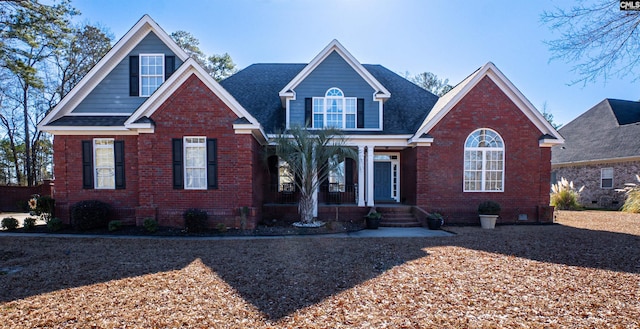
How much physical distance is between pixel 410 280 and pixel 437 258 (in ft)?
6.32

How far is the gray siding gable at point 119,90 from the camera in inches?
478

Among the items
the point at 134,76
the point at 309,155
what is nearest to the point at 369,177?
the point at 309,155

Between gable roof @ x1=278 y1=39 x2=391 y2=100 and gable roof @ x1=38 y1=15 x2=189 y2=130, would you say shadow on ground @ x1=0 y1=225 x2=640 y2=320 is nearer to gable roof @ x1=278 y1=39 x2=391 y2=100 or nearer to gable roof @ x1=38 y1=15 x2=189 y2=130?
gable roof @ x1=38 y1=15 x2=189 y2=130

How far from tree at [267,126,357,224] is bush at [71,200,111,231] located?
657 cm

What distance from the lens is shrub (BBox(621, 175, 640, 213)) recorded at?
53.1 ft

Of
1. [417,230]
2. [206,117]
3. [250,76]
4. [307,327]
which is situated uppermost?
[250,76]

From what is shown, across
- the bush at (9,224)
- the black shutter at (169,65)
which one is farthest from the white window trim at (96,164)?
the black shutter at (169,65)

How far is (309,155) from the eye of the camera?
11016mm

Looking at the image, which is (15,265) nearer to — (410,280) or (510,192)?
(410,280)

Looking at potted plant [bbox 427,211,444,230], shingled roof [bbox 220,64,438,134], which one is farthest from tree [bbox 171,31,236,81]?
potted plant [bbox 427,211,444,230]

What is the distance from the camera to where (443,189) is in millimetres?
12641

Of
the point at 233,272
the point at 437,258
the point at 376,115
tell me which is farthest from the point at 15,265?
the point at 376,115

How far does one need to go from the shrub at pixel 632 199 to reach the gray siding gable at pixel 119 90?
23965 millimetres

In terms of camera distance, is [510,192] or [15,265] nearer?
[15,265]
